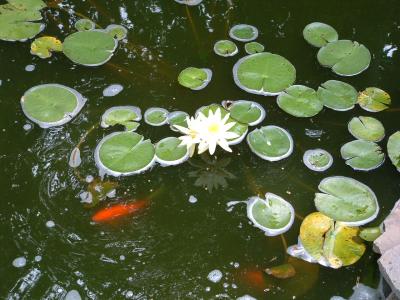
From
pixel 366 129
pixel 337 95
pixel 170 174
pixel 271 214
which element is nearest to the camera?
pixel 271 214

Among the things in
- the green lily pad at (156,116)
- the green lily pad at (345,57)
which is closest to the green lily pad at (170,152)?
the green lily pad at (156,116)

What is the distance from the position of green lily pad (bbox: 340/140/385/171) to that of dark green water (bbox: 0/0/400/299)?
0.12 feet

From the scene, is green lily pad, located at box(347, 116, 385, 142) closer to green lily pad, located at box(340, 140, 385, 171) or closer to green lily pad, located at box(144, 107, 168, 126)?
green lily pad, located at box(340, 140, 385, 171)

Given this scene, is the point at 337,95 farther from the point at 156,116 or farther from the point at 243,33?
the point at 156,116

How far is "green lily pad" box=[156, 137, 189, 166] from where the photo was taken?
2.44 meters

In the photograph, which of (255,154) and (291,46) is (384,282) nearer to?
(255,154)

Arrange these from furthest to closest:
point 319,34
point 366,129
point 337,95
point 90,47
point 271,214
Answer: point 319,34 < point 90,47 < point 337,95 < point 366,129 < point 271,214

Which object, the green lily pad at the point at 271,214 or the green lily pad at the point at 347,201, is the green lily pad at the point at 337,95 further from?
the green lily pad at the point at 271,214

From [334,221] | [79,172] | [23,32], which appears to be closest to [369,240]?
[334,221]

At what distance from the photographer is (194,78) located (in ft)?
9.03

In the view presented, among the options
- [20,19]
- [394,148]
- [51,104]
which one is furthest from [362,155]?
[20,19]

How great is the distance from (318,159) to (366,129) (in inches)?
12.1

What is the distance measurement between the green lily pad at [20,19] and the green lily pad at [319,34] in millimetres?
1522

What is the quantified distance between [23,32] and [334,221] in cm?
197
